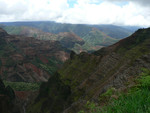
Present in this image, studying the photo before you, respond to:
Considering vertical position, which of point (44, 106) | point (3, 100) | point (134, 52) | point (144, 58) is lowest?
point (44, 106)

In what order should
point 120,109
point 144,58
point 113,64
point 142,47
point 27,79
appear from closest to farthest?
point 120,109 → point 144,58 → point 113,64 → point 142,47 → point 27,79

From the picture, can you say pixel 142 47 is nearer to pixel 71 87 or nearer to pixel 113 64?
pixel 113 64

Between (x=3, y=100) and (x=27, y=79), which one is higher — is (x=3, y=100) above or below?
above

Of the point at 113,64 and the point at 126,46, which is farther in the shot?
the point at 126,46

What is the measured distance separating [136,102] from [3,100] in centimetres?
6549

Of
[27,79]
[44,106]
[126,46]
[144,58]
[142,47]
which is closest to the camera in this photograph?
[144,58]

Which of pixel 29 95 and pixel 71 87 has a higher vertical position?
pixel 71 87

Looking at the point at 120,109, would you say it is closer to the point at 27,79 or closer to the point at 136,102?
the point at 136,102

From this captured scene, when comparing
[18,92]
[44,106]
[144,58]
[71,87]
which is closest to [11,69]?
[18,92]

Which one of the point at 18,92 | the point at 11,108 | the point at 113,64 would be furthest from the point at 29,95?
the point at 113,64

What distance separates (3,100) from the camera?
60.3 m

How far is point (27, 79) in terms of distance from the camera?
583ft

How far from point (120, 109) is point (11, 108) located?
68.1 meters

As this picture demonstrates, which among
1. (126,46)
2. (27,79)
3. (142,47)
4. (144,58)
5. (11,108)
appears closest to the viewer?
(144,58)
